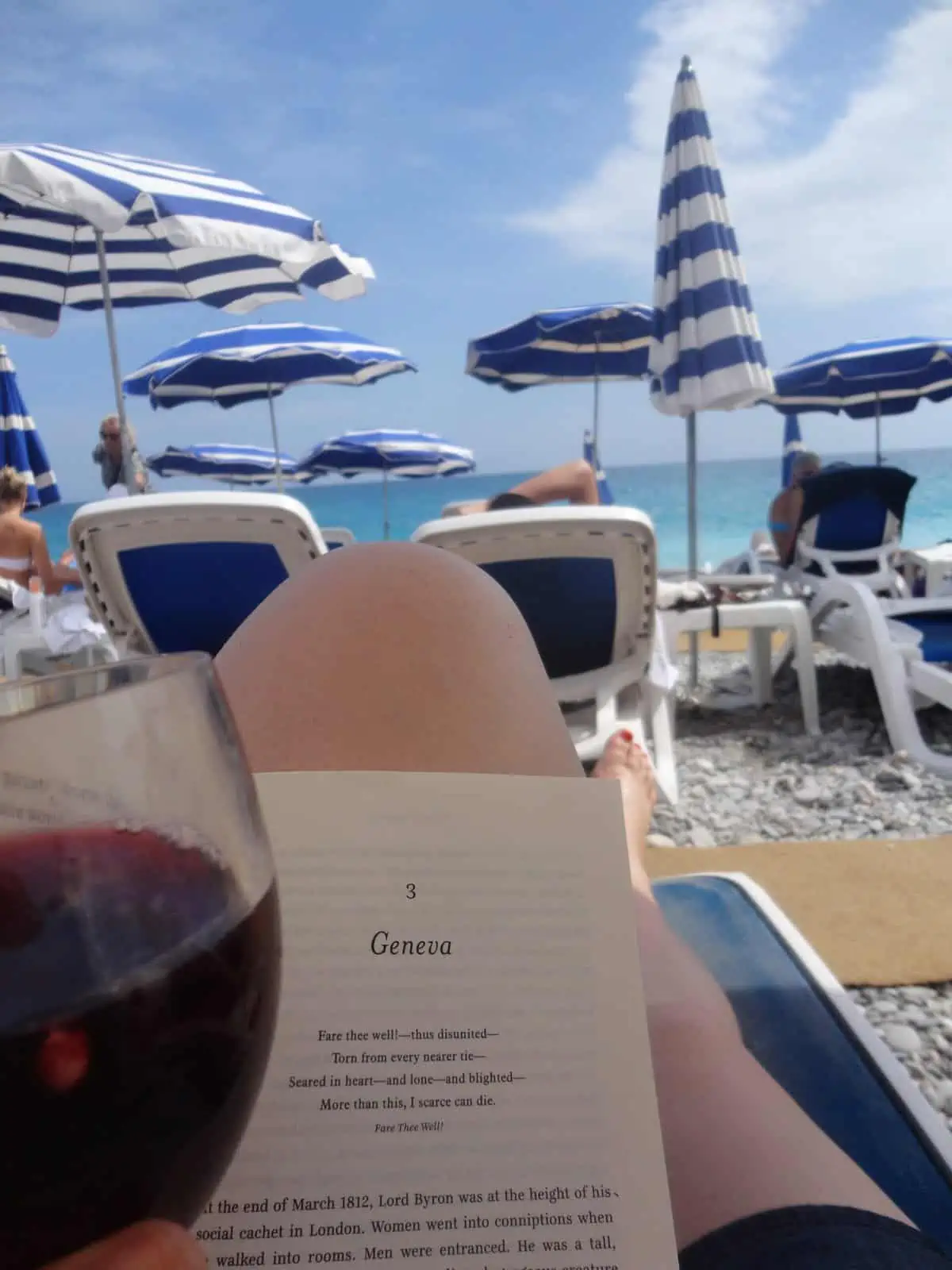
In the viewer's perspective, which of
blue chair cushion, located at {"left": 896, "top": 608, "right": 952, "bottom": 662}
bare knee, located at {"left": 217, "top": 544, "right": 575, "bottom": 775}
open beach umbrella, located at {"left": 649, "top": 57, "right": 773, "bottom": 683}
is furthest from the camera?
open beach umbrella, located at {"left": 649, "top": 57, "right": 773, "bottom": 683}

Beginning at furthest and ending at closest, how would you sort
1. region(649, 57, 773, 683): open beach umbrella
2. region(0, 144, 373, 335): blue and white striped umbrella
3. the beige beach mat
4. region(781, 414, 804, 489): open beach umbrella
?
region(781, 414, 804, 489): open beach umbrella → region(649, 57, 773, 683): open beach umbrella → region(0, 144, 373, 335): blue and white striped umbrella → the beige beach mat

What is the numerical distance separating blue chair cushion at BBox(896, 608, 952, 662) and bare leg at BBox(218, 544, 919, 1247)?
130 inches

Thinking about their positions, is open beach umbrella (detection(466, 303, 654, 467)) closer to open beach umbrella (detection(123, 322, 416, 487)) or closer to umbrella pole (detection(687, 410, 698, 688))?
open beach umbrella (detection(123, 322, 416, 487))

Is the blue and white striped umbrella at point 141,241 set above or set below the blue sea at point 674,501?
above

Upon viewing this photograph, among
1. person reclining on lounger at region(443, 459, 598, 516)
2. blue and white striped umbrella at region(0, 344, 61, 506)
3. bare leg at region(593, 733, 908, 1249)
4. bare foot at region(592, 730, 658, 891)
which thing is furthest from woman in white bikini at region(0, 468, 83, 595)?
bare leg at region(593, 733, 908, 1249)

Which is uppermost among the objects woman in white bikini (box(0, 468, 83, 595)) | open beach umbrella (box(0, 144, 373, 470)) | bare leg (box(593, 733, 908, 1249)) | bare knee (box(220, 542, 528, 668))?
open beach umbrella (box(0, 144, 373, 470))

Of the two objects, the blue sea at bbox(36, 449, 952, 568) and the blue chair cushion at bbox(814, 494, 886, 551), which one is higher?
the blue chair cushion at bbox(814, 494, 886, 551)

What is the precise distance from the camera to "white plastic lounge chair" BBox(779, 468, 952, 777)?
12.4 feet

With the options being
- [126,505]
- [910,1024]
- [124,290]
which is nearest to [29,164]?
[126,505]

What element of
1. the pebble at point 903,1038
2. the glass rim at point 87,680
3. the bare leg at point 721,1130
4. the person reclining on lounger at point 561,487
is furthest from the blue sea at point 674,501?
the glass rim at point 87,680

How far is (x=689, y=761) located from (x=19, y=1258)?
380 centimetres

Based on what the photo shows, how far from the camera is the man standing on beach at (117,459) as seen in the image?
5.77m

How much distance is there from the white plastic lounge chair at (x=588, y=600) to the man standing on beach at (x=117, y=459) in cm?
353

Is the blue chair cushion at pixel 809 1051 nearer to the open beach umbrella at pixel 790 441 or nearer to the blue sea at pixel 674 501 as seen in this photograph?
the open beach umbrella at pixel 790 441
